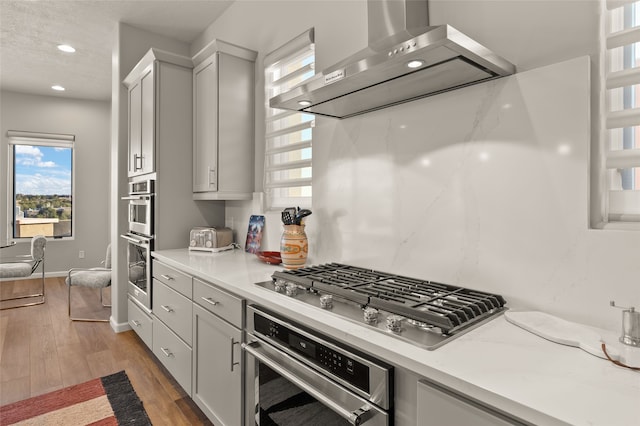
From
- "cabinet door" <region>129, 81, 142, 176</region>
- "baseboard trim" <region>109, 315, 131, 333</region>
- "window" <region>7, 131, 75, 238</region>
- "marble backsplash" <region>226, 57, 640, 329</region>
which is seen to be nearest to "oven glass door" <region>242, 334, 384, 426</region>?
"marble backsplash" <region>226, 57, 640, 329</region>

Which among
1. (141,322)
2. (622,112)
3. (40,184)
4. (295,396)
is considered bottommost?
(141,322)

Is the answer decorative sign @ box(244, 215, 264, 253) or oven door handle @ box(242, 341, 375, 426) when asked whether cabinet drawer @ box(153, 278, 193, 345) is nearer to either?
decorative sign @ box(244, 215, 264, 253)

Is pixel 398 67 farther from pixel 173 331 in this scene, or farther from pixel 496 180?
pixel 173 331

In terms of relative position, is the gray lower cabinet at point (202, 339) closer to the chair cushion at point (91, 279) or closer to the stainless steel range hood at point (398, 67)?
the stainless steel range hood at point (398, 67)

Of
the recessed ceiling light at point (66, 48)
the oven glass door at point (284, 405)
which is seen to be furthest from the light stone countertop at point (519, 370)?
the recessed ceiling light at point (66, 48)

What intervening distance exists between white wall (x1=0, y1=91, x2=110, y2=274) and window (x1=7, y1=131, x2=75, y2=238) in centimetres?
12

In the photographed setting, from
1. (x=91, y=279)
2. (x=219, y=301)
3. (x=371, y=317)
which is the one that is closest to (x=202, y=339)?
(x=219, y=301)

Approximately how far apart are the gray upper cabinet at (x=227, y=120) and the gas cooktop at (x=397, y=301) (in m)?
1.25

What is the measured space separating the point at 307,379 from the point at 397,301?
1.39ft

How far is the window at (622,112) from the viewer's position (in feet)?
3.47

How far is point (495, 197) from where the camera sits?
1.33 m

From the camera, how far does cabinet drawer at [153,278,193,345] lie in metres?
2.14

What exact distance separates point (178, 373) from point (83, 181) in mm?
5141

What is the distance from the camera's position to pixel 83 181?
607cm
